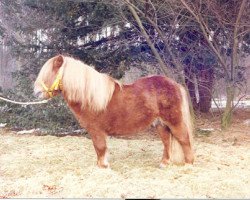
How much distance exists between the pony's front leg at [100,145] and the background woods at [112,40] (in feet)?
10.7

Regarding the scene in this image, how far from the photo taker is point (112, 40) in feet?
28.9

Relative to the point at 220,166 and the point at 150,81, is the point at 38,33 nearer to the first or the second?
the point at 150,81

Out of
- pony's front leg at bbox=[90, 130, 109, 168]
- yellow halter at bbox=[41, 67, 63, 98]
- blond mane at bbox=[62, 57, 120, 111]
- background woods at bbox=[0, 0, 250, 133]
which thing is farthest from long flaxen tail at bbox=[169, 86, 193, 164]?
background woods at bbox=[0, 0, 250, 133]

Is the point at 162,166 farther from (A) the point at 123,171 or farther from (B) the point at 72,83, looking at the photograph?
(B) the point at 72,83

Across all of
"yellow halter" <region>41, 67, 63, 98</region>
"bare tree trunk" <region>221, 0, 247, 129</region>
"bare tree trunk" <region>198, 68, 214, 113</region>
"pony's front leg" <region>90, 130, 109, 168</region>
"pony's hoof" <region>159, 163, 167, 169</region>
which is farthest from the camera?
"bare tree trunk" <region>198, 68, 214, 113</region>

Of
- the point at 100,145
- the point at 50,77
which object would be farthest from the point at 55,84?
the point at 100,145

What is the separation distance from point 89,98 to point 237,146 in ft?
11.2

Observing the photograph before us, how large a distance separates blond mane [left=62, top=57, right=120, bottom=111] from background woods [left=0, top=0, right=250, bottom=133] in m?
3.20

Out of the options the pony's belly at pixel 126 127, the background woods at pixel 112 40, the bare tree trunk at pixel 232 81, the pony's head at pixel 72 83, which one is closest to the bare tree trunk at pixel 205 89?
the background woods at pixel 112 40

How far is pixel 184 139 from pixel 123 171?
2.95 ft

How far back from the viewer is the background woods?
775 cm

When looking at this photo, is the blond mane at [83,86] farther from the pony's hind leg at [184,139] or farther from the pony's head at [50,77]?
the pony's hind leg at [184,139]

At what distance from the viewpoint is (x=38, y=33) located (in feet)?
28.9

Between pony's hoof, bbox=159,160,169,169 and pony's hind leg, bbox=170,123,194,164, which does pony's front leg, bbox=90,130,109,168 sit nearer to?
pony's hoof, bbox=159,160,169,169
